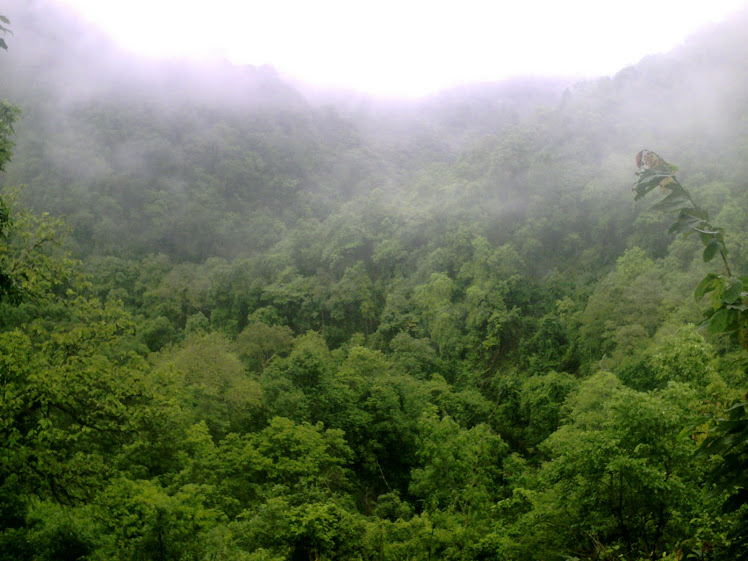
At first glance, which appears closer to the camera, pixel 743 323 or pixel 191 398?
pixel 743 323

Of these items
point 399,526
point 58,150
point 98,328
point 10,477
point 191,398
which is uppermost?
point 58,150

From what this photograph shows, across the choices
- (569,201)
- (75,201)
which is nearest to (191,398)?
(569,201)

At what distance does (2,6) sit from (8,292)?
8402 centimetres

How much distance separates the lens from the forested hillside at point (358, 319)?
659cm

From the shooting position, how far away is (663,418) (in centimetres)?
799

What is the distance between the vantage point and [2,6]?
65875mm

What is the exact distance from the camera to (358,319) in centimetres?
3797

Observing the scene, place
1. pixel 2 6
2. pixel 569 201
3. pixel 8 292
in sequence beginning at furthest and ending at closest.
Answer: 1. pixel 2 6
2. pixel 569 201
3. pixel 8 292

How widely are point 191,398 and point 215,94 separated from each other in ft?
219

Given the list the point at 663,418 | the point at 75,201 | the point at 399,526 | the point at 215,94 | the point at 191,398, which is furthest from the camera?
the point at 215,94

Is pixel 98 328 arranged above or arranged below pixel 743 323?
below

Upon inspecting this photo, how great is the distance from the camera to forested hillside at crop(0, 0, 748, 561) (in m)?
6.59

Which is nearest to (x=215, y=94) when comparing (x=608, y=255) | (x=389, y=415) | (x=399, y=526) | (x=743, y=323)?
(x=608, y=255)

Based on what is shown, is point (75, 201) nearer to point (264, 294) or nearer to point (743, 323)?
point (264, 294)
